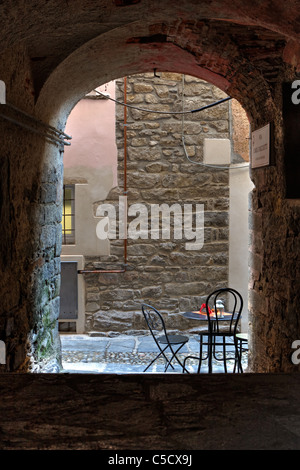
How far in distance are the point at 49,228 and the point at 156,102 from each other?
3026mm

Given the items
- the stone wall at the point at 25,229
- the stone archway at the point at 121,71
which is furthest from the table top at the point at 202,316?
the stone wall at the point at 25,229

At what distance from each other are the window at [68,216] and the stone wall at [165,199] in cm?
41

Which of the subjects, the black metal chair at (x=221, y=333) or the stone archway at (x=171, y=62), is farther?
the black metal chair at (x=221, y=333)

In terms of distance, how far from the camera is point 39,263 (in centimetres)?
384

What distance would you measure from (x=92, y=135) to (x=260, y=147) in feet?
10.9

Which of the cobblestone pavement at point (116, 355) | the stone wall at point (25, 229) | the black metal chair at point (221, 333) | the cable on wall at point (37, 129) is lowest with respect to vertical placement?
the cobblestone pavement at point (116, 355)

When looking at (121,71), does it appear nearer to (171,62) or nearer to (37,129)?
(171,62)

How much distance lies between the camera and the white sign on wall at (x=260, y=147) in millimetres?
3463

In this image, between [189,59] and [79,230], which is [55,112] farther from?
[79,230]

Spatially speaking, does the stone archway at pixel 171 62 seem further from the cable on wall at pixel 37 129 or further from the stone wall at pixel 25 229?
the stone wall at pixel 25 229

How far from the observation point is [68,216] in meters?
6.70

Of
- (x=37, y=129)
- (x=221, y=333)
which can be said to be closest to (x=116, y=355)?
(x=221, y=333)

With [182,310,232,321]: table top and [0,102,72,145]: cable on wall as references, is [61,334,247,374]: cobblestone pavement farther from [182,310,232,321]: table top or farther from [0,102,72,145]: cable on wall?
[0,102,72,145]: cable on wall
